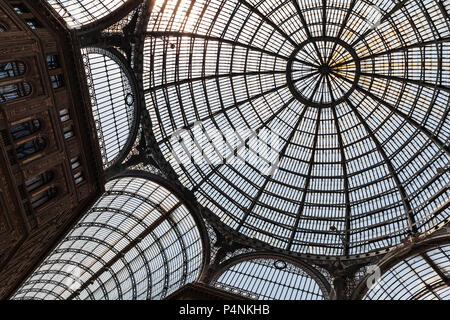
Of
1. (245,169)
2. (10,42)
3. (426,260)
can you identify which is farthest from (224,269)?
(10,42)

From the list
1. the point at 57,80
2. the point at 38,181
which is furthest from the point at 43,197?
the point at 57,80

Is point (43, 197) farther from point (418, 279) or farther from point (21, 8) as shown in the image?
point (418, 279)

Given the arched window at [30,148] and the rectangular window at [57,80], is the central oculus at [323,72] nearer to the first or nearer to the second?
the rectangular window at [57,80]

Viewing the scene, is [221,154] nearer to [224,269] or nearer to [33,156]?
[224,269]

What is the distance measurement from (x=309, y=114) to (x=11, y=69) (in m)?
29.3

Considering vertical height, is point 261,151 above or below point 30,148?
below

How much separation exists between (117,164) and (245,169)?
14321 mm

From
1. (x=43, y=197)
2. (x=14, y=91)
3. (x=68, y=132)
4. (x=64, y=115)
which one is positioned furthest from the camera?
(x=68, y=132)

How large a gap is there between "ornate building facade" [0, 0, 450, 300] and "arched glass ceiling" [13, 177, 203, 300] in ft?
0.67

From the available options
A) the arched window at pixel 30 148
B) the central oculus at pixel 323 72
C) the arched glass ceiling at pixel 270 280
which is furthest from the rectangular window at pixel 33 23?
the arched glass ceiling at pixel 270 280

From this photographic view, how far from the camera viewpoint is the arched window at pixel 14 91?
70.9 ft

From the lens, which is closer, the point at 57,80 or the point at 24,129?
the point at 24,129

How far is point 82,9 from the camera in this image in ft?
91.5

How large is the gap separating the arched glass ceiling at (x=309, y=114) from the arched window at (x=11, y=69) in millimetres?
12349
